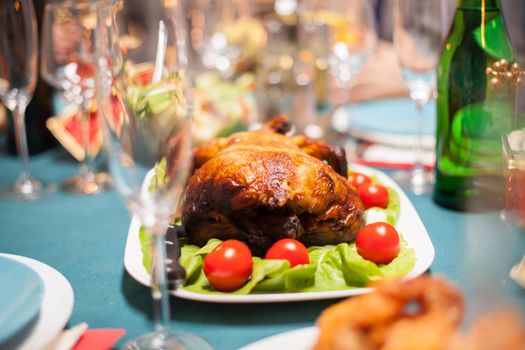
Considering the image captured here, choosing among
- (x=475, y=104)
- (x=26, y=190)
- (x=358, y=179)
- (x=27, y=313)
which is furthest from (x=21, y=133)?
(x=475, y=104)

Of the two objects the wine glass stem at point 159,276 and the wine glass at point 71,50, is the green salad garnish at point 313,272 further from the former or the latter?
the wine glass at point 71,50

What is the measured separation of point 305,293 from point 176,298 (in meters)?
0.19

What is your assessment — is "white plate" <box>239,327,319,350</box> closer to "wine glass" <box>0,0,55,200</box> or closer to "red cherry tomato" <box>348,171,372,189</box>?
"red cherry tomato" <box>348,171,372,189</box>

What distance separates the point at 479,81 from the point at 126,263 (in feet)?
2.50

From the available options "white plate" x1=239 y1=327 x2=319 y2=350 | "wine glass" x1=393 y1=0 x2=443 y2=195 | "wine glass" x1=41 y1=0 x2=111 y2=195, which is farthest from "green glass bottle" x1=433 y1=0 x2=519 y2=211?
"wine glass" x1=41 y1=0 x2=111 y2=195

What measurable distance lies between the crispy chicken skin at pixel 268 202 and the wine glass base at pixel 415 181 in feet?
1.41

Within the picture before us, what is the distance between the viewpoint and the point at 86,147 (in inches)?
66.2

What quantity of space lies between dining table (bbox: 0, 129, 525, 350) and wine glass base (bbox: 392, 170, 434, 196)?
3 centimetres

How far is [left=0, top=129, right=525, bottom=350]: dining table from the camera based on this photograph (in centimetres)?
91

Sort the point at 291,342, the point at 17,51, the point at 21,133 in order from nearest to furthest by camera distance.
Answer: the point at 291,342 → the point at 17,51 → the point at 21,133

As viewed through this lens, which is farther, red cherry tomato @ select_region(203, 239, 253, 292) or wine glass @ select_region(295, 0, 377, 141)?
wine glass @ select_region(295, 0, 377, 141)

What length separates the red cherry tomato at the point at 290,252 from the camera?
1.00 meters

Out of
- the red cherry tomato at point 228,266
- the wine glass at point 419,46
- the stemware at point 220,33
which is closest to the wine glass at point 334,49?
the stemware at point 220,33

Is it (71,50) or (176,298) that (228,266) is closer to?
(176,298)
